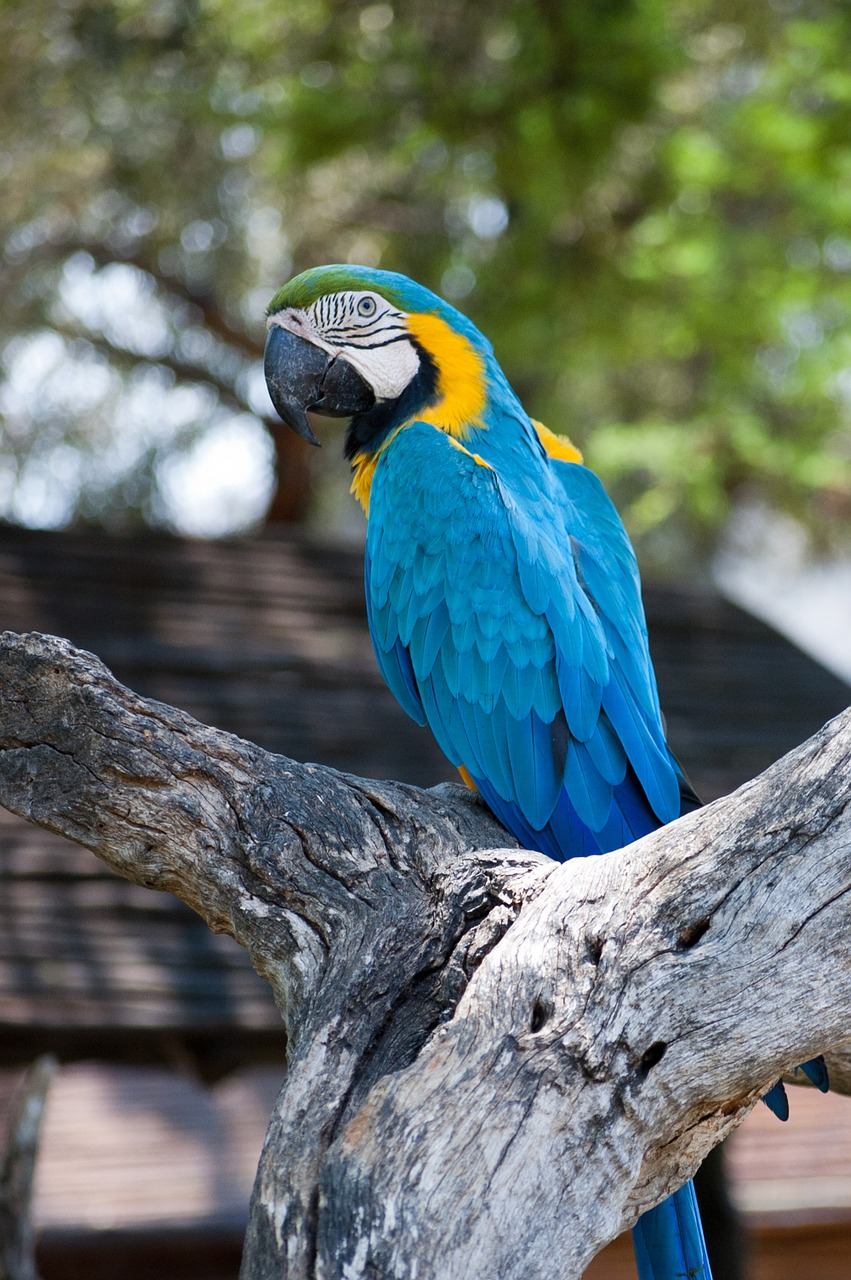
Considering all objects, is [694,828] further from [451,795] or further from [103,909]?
[103,909]

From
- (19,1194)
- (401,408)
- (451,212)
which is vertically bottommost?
(19,1194)

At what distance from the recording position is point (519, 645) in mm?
2297

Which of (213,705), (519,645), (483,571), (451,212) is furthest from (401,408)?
(451,212)

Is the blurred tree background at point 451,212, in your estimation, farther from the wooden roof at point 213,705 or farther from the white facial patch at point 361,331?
the white facial patch at point 361,331

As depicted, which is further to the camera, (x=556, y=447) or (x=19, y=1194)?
(x=19, y=1194)

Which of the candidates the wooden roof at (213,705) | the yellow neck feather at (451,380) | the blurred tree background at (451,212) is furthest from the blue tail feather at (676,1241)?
the blurred tree background at (451,212)

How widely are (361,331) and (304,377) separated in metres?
0.16

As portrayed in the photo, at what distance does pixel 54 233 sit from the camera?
8.98m

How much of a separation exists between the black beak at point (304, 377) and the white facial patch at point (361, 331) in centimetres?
2

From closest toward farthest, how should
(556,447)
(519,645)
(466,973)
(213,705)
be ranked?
(466,973), (519,645), (556,447), (213,705)

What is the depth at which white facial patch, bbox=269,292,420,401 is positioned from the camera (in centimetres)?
252

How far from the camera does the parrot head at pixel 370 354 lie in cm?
253

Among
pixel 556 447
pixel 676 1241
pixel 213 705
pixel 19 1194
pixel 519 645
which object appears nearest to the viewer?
pixel 676 1241

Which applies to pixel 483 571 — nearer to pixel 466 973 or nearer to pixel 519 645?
pixel 519 645
